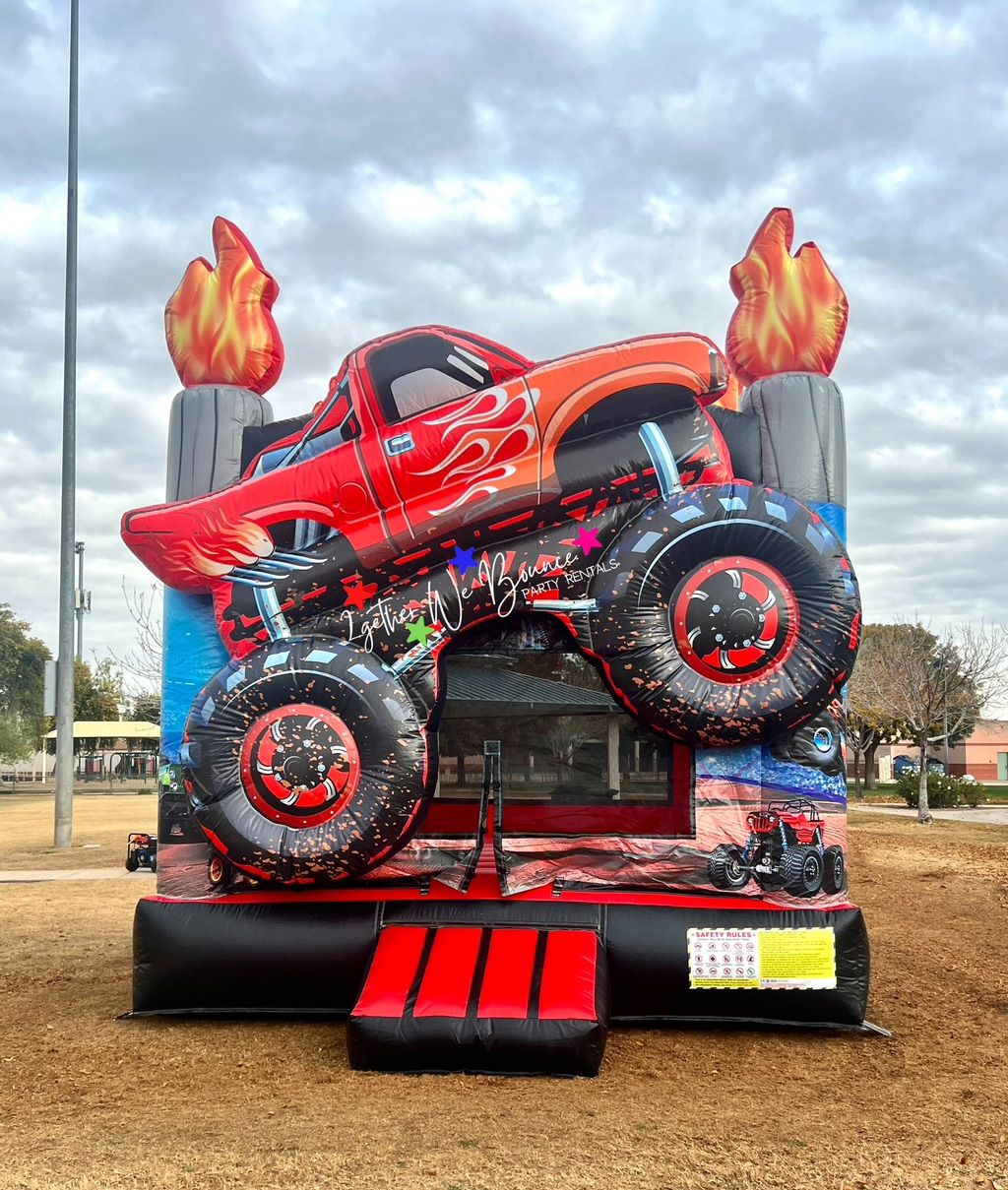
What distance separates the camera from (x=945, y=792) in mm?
22359

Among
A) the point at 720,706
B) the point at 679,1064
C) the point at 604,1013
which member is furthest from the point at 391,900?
the point at 720,706

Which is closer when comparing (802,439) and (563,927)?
(563,927)

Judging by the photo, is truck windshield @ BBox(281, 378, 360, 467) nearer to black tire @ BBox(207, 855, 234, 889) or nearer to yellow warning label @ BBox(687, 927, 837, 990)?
black tire @ BBox(207, 855, 234, 889)

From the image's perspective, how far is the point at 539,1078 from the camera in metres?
4.52

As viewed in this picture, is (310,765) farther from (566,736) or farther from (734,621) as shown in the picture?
(734,621)

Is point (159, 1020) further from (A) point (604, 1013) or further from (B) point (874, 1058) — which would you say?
(B) point (874, 1058)

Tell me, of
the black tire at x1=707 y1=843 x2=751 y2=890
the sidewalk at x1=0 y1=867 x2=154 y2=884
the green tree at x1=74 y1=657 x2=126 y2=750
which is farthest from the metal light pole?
the green tree at x1=74 y1=657 x2=126 y2=750

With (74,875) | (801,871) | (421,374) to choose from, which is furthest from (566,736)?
(74,875)

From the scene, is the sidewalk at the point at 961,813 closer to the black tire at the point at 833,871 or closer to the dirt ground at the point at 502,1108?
the dirt ground at the point at 502,1108

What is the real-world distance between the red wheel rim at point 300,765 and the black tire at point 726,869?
1833 millimetres

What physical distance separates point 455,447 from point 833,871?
113 inches

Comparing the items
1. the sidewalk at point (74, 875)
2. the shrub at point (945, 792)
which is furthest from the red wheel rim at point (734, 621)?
the shrub at point (945, 792)

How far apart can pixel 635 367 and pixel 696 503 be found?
764 millimetres

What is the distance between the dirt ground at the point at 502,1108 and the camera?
3.46 metres
